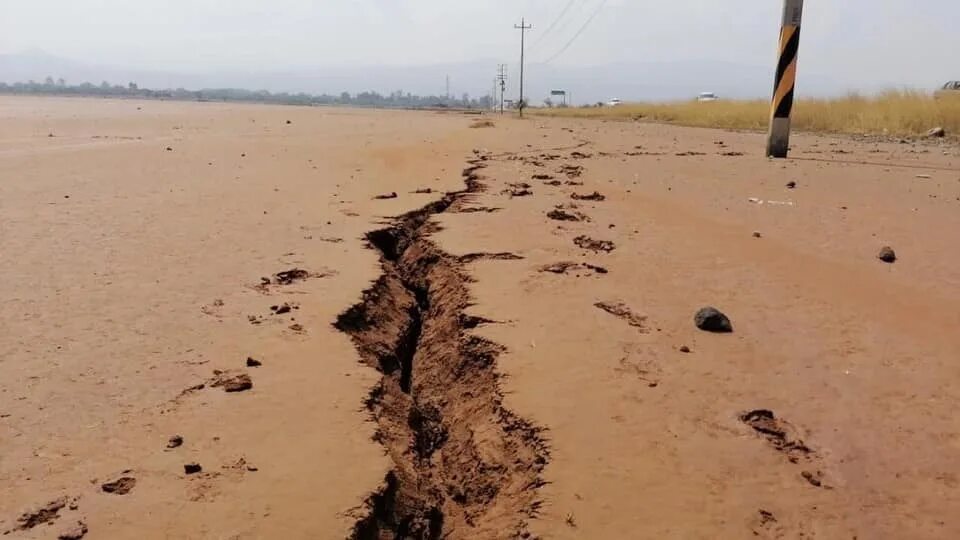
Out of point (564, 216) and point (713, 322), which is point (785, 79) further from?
point (713, 322)

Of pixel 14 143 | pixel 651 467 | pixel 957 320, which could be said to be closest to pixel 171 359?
pixel 651 467

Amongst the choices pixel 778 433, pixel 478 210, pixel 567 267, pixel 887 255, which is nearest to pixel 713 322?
pixel 778 433

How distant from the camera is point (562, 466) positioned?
2180mm

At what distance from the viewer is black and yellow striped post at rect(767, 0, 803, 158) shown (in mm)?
9117

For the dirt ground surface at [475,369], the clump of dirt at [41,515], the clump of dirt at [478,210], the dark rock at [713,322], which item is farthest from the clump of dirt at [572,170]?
the clump of dirt at [41,515]

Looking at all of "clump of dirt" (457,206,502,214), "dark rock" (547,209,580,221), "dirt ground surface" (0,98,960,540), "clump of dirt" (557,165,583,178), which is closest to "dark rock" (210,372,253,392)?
"dirt ground surface" (0,98,960,540)

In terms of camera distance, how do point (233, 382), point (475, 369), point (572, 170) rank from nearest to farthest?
point (233, 382)
point (475, 369)
point (572, 170)

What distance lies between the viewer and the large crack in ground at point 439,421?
6.93 ft

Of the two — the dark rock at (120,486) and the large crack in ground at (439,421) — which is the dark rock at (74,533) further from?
the large crack in ground at (439,421)

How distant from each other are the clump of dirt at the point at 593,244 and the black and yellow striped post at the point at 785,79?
5.47 metres

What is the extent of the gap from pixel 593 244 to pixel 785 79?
587cm

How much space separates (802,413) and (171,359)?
83.2 inches

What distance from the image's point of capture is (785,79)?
366 inches

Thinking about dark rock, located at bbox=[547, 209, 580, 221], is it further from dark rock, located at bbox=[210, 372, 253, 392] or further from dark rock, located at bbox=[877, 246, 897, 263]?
dark rock, located at bbox=[210, 372, 253, 392]
